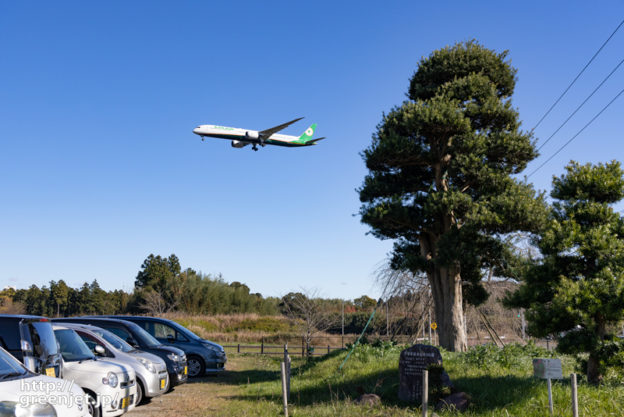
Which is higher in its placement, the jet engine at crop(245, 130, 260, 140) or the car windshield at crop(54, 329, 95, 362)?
the jet engine at crop(245, 130, 260, 140)

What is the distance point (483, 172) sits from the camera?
1477cm

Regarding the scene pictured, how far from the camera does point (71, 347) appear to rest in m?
8.41

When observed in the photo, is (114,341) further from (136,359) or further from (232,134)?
(232,134)

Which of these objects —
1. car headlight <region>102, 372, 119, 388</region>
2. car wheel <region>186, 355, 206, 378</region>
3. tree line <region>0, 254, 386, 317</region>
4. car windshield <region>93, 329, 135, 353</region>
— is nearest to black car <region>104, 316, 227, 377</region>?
car wheel <region>186, 355, 206, 378</region>

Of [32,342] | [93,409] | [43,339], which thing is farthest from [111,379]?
[32,342]

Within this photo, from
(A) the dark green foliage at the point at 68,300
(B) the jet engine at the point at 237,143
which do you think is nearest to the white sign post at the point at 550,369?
(B) the jet engine at the point at 237,143

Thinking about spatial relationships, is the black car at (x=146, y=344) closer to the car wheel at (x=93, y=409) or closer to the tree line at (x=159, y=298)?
the car wheel at (x=93, y=409)

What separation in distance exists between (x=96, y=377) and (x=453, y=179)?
12457 mm

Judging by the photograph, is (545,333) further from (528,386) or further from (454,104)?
(454,104)

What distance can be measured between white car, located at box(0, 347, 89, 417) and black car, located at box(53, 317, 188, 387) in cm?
660

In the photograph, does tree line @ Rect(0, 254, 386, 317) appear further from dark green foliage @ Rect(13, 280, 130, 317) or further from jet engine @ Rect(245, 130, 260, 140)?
jet engine @ Rect(245, 130, 260, 140)

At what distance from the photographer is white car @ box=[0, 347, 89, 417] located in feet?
14.8

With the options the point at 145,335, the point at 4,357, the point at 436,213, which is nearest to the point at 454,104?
the point at 436,213

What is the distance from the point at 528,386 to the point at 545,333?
1.06 m
